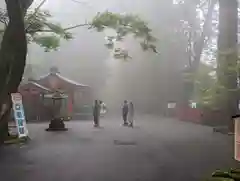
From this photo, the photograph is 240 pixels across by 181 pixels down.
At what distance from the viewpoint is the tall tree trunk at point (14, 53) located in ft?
6.72

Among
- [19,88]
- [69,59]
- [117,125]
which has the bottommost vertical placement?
[117,125]

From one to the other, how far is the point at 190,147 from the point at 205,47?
1.72 feet

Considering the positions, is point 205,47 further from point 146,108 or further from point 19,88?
point 19,88

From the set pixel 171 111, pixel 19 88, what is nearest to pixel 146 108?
pixel 171 111

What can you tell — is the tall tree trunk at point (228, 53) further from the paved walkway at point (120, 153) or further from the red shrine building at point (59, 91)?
the red shrine building at point (59, 91)

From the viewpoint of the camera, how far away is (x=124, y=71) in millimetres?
2049

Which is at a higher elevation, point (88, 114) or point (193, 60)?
point (193, 60)

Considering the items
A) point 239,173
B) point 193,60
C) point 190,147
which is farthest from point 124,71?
point 239,173

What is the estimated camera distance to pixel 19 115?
203 centimetres

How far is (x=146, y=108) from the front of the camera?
6.64 feet

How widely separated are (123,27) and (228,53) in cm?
56

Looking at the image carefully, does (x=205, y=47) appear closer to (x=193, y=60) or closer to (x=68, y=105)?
(x=193, y=60)

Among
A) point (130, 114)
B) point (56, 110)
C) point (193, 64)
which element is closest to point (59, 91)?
point (56, 110)

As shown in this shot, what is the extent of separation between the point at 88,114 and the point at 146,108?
0.30 meters
